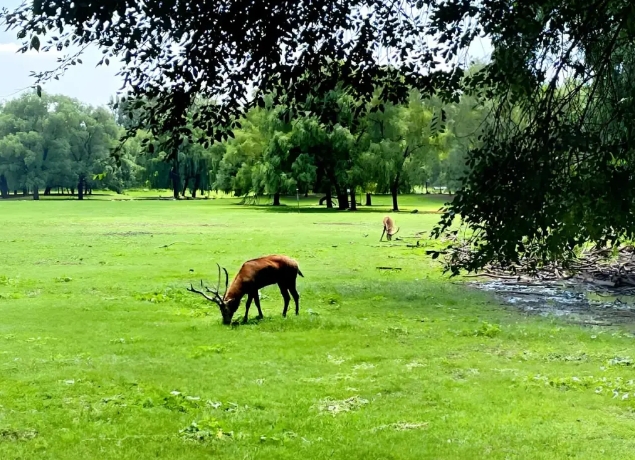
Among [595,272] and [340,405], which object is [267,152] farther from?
[340,405]

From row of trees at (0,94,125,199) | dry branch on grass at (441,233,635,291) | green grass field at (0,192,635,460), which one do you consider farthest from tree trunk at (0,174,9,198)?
dry branch on grass at (441,233,635,291)

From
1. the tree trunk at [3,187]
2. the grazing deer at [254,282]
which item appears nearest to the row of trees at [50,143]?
the tree trunk at [3,187]

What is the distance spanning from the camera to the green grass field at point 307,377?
23.4ft

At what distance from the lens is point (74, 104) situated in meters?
102

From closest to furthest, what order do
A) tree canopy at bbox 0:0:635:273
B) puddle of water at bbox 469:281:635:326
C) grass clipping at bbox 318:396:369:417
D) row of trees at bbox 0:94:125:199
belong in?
tree canopy at bbox 0:0:635:273 < grass clipping at bbox 318:396:369:417 < puddle of water at bbox 469:281:635:326 < row of trees at bbox 0:94:125:199

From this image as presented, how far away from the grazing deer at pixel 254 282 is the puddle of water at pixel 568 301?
16.8 feet

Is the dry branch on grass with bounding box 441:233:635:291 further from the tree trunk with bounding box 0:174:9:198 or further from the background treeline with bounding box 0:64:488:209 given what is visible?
the tree trunk with bounding box 0:174:9:198

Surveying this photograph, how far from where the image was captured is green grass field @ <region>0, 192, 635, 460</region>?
23.4 feet

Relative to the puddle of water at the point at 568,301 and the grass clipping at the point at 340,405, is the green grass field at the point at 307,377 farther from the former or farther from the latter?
the puddle of water at the point at 568,301

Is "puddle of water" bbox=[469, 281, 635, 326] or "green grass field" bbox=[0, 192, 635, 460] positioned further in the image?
"puddle of water" bbox=[469, 281, 635, 326]

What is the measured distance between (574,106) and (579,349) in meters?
5.81

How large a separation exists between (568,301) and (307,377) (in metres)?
9.11

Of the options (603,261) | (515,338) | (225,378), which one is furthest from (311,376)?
(603,261)

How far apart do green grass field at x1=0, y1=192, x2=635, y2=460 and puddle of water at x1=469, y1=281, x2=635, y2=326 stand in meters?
0.78
